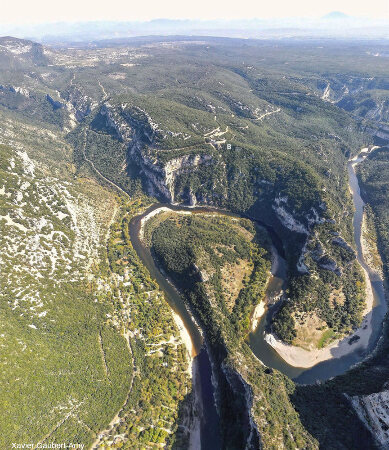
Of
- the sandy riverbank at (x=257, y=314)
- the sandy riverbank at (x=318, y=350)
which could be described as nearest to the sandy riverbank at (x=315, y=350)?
the sandy riverbank at (x=318, y=350)

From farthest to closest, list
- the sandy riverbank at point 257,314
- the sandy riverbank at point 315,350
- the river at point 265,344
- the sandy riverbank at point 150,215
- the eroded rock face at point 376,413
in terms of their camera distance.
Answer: the sandy riverbank at point 150,215 → the sandy riverbank at point 257,314 → the sandy riverbank at point 315,350 → the river at point 265,344 → the eroded rock face at point 376,413

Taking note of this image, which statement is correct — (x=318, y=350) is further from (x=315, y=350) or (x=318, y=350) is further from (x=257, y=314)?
(x=257, y=314)

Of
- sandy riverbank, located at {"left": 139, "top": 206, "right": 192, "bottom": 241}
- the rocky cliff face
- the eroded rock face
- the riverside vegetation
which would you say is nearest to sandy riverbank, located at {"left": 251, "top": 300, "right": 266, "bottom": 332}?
the riverside vegetation

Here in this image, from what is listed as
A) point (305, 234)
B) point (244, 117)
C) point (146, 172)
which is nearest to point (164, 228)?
point (146, 172)

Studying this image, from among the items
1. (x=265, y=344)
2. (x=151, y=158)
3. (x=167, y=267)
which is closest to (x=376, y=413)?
(x=265, y=344)

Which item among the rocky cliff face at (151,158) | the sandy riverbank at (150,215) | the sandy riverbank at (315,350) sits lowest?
the sandy riverbank at (315,350)

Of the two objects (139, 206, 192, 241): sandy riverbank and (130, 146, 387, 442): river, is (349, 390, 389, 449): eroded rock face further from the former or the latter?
(139, 206, 192, 241): sandy riverbank

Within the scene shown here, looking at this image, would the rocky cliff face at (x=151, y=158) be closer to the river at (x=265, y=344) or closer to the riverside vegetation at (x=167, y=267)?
the riverside vegetation at (x=167, y=267)

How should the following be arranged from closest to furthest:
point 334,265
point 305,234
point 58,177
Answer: point 334,265 → point 305,234 → point 58,177

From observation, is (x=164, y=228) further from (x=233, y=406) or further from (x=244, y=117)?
(x=244, y=117)
